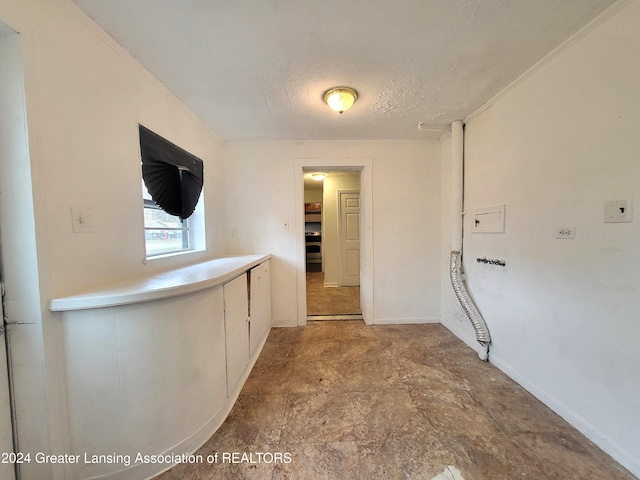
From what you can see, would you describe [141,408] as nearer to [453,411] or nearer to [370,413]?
[370,413]

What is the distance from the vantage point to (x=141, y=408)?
43.4 inches

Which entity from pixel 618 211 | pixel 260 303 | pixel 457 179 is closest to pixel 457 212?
pixel 457 179

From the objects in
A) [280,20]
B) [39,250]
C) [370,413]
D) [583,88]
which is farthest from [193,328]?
[583,88]

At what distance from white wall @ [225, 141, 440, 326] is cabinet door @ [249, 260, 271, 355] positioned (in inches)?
9.1

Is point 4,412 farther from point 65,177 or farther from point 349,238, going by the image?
point 349,238

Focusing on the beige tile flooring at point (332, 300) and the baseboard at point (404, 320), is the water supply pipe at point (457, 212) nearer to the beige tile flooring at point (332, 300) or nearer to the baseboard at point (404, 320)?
the baseboard at point (404, 320)

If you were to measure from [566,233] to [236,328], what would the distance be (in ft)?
7.49

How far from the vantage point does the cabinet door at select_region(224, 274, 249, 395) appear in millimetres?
1593

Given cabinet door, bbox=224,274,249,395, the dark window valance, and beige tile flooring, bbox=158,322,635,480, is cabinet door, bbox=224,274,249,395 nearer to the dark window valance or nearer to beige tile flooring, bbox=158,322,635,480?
beige tile flooring, bbox=158,322,635,480

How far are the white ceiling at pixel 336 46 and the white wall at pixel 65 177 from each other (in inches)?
7.9

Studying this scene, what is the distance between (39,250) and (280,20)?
1.55m

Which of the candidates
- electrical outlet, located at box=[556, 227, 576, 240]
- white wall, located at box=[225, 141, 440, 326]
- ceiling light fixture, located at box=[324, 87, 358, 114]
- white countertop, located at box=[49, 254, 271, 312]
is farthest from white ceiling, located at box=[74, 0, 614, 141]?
white countertop, located at box=[49, 254, 271, 312]

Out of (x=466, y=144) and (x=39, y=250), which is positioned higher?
(x=466, y=144)

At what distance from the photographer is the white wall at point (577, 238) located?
115 cm
